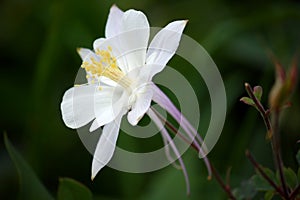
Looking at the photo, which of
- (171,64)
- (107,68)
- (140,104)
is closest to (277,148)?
(140,104)

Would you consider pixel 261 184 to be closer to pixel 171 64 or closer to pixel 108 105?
pixel 108 105

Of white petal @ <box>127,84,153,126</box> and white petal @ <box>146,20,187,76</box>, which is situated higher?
white petal @ <box>146,20,187,76</box>

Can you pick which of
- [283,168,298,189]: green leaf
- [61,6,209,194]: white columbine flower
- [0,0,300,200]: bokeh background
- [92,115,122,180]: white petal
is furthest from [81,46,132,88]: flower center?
[0,0,300,200]: bokeh background

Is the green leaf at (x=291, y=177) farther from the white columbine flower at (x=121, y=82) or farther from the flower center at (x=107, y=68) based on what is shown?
the flower center at (x=107, y=68)

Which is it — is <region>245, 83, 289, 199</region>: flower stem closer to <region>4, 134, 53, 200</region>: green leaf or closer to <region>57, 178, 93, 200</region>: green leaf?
<region>57, 178, 93, 200</region>: green leaf

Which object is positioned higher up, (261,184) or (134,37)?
(134,37)

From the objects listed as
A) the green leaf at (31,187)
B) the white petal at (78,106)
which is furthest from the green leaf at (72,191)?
the white petal at (78,106)

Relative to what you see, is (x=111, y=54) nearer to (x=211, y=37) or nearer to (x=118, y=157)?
(x=118, y=157)
